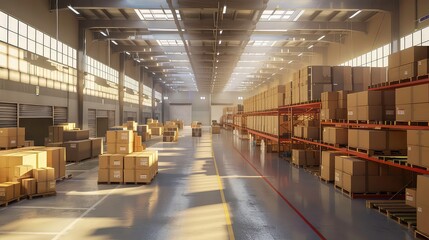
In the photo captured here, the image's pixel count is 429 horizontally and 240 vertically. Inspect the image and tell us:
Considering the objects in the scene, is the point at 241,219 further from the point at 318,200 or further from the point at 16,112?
the point at 16,112

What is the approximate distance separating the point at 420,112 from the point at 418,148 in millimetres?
674

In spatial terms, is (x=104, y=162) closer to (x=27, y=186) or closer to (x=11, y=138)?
(x=27, y=186)

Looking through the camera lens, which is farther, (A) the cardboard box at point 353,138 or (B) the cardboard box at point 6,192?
(A) the cardboard box at point 353,138

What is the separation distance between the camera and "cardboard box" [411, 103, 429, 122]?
5.74 metres

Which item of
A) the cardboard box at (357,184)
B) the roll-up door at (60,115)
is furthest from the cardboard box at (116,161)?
the roll-up door at (60,115)

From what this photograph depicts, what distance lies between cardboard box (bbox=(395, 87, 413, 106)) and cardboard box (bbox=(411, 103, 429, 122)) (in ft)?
0.59

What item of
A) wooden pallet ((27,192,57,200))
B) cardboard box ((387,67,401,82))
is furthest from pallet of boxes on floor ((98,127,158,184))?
cardboard box ((387,67,401,82))

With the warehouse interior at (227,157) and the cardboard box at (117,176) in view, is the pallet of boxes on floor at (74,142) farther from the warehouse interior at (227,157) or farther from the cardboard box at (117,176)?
the cardboard box at (117,176)

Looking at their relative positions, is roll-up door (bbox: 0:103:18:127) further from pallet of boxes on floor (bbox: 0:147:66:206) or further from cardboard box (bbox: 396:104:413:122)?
cardboard box (bbox: 396:104:413:122)

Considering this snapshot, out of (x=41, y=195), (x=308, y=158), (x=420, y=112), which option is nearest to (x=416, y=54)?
(x=420, y=112)

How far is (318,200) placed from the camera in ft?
25.4

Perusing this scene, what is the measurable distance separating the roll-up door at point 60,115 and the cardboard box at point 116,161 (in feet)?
31.1

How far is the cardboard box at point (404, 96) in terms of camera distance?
6.19 m

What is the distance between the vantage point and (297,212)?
265 inches
